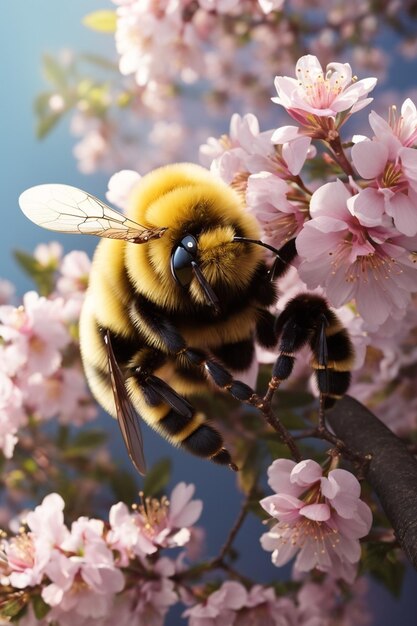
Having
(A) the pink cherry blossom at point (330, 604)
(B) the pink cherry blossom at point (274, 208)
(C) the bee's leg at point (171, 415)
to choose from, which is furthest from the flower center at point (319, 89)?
(A) the pink cherry blossom at point (330, 604)

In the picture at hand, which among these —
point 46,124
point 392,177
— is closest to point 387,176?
point 392,177

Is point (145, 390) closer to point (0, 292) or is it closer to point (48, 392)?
point (48, 392)

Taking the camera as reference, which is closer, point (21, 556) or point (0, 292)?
point (21, 556)

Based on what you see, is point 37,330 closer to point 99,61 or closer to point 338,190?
point 338,190

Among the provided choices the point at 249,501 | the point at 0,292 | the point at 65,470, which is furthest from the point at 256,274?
the point at 65,470

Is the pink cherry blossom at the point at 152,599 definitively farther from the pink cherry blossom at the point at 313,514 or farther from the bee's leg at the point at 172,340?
the bee's leg at the point at 172,340

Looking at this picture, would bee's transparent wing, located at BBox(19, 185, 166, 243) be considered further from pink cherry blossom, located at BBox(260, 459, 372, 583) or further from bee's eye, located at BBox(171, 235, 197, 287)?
pink cherry blossom, located at BBox(260, 459, 372, 583)
